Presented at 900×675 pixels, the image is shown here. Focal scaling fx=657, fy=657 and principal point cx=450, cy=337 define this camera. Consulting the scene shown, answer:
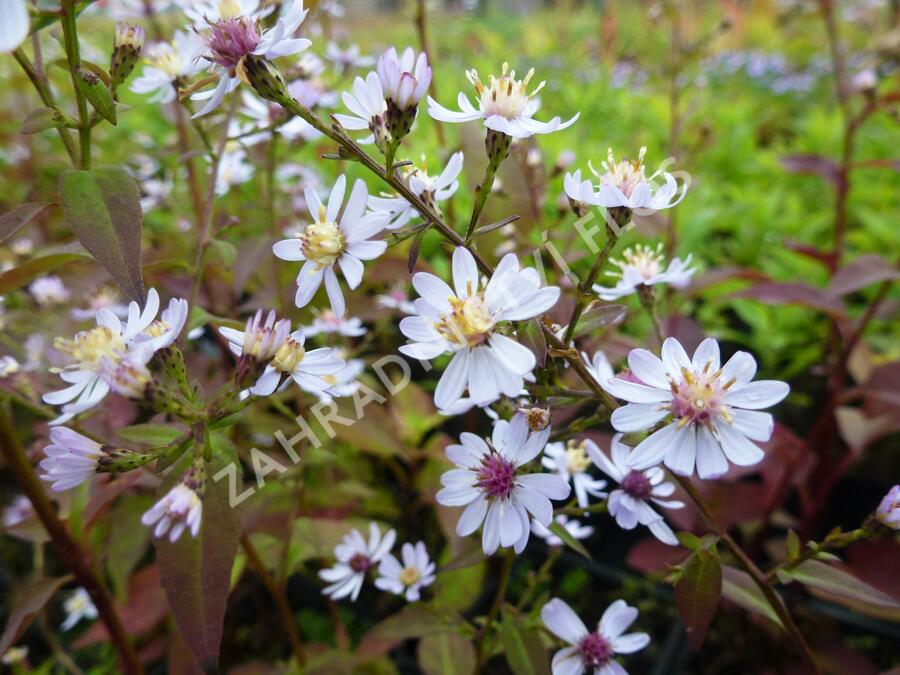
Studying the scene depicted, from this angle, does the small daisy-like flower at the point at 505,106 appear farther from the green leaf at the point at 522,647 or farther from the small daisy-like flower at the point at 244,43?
the green leaf at the point at 522,647

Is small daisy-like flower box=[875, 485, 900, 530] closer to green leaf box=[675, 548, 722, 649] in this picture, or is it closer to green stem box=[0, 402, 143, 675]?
green leaf box=[675, 548, 722, 649]

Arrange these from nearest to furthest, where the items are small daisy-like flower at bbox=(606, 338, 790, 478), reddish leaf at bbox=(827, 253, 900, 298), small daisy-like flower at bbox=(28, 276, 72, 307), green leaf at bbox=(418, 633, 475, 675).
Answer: small daisy-like flower at bbox=(606, 338, 790, 478)
green leaf at bbox=(418, 633, 475, 675)
reddish leaf at bbox=(827, 253, 900, 298)
small daisy-like flower at bbox=(28, 276, 72, 307)

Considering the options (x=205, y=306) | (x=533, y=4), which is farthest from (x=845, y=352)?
(x=533, y=4)

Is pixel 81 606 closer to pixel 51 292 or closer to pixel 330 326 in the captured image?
pixel 51 292

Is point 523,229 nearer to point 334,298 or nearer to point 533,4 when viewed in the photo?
point 334,298

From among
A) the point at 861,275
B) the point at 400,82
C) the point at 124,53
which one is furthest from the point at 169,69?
the point at 861,275

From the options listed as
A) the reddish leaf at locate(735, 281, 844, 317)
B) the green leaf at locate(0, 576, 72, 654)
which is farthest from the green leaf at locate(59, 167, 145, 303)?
the reddish leaf at locate(735, 281, 844, 317)
